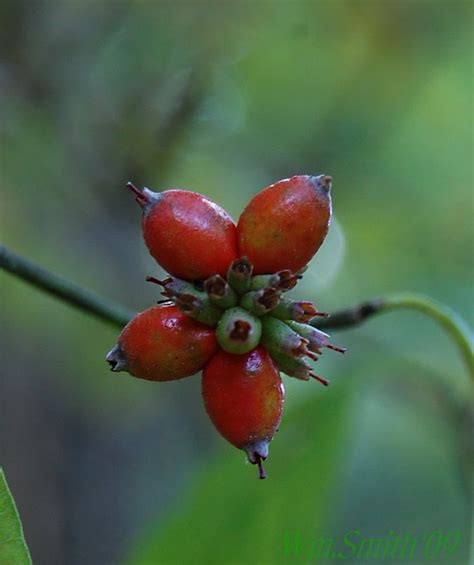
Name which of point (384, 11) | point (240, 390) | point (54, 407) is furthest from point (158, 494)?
point (240, 390)

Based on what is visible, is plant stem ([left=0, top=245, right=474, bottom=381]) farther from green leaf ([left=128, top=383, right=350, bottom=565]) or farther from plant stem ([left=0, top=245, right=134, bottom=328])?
green leaf ([left=128, top=383, right=350, bottom=565])

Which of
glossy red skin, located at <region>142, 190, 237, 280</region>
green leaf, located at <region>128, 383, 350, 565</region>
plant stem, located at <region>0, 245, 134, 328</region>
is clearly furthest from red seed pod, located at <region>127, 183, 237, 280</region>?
green leaf, located at <region>128, 383, 350, 565</region>

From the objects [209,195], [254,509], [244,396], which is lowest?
[254,509]

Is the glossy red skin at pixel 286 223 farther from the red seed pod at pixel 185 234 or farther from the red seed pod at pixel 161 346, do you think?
the red seed pod at pixel 161 346

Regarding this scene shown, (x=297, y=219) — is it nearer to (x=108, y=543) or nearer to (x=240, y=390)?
(x=240, y=390)

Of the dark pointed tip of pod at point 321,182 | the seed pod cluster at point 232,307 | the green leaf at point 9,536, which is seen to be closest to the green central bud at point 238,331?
the seed pod cluster at point 232,307

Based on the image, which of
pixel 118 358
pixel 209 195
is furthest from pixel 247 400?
pixel 209 195

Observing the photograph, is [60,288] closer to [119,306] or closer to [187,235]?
[119,306]
